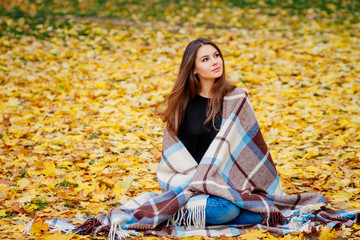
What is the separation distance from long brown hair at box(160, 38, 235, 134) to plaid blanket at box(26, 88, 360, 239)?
0.26 feet

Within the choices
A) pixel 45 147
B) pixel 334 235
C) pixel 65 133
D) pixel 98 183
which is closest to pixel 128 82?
pixel 65 133

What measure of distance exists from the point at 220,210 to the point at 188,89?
105 centimetres

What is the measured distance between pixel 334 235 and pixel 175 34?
6.57 meters

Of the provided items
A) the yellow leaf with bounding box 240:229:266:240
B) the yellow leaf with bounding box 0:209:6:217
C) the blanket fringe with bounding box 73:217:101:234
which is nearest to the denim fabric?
the yellow leaf with bounding box 240:229:266:240

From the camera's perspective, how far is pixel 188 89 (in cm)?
359

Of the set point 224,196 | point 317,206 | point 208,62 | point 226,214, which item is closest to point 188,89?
point 208,62

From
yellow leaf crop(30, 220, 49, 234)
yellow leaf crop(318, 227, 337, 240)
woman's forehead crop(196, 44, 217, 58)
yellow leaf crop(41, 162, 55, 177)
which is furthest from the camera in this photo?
yellow leaf crop(41, 162, 55, 177)

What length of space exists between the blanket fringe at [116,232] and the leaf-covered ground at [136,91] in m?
0.21

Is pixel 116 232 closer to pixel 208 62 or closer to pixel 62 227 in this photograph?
pixel 62 227

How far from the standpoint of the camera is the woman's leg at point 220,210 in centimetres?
303

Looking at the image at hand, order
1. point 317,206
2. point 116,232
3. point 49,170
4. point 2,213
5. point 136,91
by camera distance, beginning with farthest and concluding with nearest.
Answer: point 136,91 → point 49,170 → point 2,213 → point 317,206 → point 116,232

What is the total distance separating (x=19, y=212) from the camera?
3.40 meters

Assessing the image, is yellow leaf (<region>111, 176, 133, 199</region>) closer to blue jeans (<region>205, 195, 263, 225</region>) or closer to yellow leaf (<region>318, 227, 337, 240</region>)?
blue jeans (<region>205, 195, 263, 225</region>)

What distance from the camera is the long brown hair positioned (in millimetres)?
3473
